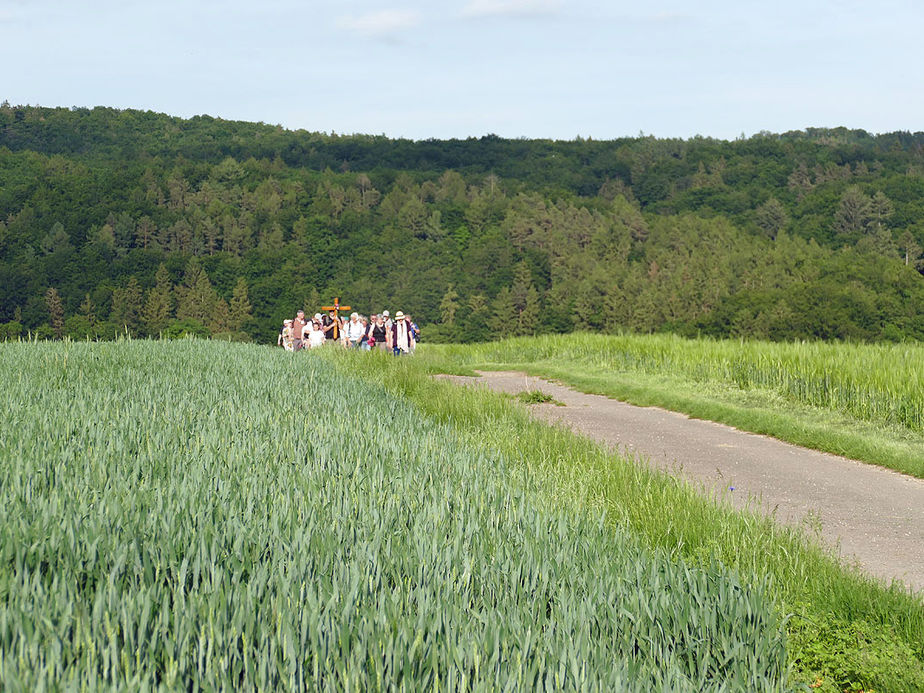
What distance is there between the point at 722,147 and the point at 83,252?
3391 inches

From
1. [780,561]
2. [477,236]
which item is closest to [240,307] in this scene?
[477,236]

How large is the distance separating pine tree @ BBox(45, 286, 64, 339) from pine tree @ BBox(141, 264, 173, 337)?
783 centimetres

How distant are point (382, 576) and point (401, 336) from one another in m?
21.1

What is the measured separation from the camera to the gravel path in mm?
6539

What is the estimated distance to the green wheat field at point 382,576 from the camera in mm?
2887

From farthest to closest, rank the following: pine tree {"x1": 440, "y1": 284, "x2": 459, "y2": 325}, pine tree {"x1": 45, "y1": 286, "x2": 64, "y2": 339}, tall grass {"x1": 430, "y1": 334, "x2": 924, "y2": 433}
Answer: pine tree {"x1": 440, "y1": 284, "x2": 459, "y2": 325} → pine tree {"x1": 45, "y1": 286, "x2": 64, "y2": 339} → tall grass {"x1": 430, "y1": 334, "x2": 924, "y2": 433}

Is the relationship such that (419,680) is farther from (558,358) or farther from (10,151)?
(10,151)

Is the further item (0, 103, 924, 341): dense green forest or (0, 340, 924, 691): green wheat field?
(0, 103, 924, 341): dense green forest

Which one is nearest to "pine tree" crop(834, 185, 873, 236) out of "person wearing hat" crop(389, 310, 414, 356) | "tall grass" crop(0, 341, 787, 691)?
"person wearing hat" crop(389, 310, 414, 356)

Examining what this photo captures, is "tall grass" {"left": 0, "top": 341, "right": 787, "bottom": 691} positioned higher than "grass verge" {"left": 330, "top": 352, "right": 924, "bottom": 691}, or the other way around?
"tall grass" {"left": 0, "top": 341, "right": 787, "bottom": 691}

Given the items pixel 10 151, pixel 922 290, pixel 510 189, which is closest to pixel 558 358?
pixel 922 290

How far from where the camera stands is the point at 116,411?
780 cm

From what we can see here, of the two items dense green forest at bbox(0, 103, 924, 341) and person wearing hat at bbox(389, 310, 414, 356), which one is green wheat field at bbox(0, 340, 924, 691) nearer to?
person wearing hat at bbox(389, 310, 414, 356)

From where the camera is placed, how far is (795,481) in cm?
899
